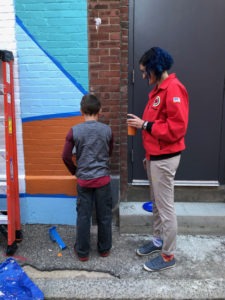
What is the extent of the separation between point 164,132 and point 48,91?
5.14 ft

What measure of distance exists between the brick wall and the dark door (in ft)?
0.37

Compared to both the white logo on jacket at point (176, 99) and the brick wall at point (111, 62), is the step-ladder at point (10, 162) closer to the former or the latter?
the brick wall at point (111, 62)

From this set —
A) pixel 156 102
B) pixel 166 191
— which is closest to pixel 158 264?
pixel 166 191

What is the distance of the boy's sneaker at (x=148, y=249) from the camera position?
11.1 ft

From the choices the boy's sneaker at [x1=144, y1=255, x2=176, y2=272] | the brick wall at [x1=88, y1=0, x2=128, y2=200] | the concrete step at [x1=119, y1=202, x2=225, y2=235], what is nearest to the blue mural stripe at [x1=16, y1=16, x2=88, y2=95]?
the brick wall at [x1=88, y1=0, x2=128, y2=200]

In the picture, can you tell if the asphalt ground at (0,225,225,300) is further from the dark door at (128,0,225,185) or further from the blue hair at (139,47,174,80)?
the blue hair at (139,47,174,80)

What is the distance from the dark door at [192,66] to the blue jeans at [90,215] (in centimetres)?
98

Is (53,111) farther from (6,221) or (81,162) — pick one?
(6,221)

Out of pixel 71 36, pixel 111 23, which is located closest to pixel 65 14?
pixel 71 36

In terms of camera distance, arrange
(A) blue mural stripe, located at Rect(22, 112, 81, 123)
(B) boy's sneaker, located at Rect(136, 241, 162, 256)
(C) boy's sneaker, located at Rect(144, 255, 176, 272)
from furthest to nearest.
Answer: (A) blue mural stripe, located at Rect(22, 112, 81, 123) → (B) boy's sneaker, located at Rect(136, 241, 162, 256) → (C) boy's sneaker, located at Rect(144, 255, 176, 272)

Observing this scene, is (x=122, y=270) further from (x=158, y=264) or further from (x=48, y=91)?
(x=48, y=91)

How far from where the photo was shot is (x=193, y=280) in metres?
2.98

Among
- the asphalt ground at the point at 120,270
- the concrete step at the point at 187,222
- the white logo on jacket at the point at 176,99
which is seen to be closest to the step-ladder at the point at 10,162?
the asphalt ground at the point at 120,270

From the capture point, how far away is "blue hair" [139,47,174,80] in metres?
2.86
